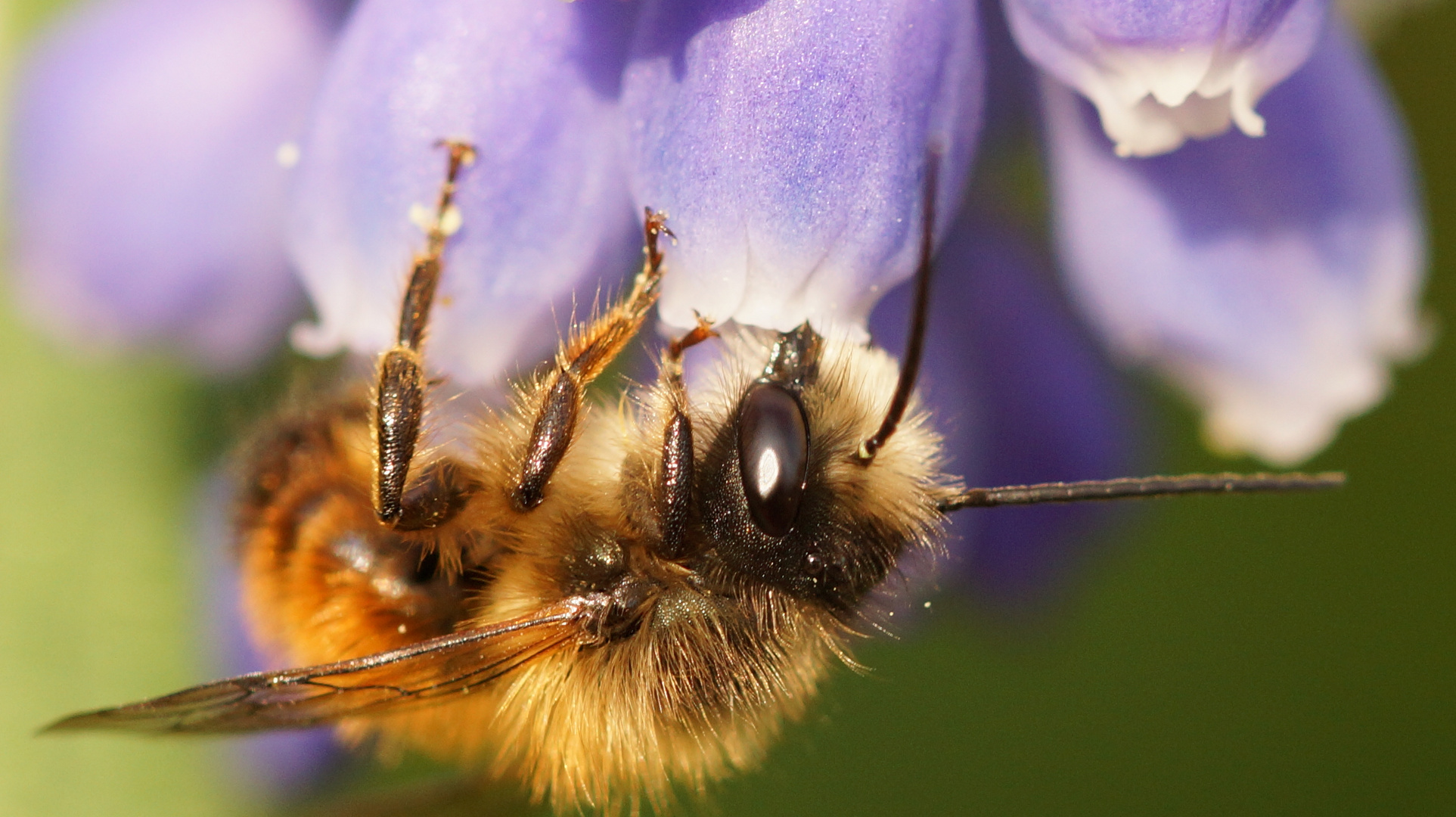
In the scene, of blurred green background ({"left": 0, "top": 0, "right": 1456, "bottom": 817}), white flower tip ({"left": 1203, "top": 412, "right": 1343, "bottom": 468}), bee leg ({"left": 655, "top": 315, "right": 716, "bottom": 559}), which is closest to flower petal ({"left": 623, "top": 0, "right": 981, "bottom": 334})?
bee leg ({"left": 655, "top": 315, "right": 716, "bottom": 559})

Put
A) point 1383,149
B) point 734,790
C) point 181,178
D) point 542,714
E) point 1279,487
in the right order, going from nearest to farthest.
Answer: point 1279,487, point 542,714, point 1383,149, point 181,178, point 734,790

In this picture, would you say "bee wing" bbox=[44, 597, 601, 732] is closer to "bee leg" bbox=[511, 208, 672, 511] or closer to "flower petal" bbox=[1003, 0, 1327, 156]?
"bee leg" bbox=[511, 208, 672, 511]

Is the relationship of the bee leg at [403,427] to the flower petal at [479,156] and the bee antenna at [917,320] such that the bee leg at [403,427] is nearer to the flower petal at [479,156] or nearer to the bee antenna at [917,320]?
the flower petal at [479,156]

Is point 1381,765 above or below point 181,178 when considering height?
below

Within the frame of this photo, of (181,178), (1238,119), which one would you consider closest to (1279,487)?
(1238,119)

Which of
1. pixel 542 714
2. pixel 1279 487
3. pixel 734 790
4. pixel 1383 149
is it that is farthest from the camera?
pixel 734 790

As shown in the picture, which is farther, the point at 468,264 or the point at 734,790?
the point at 734,790

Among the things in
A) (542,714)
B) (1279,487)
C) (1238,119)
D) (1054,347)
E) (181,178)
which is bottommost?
(1279,487)

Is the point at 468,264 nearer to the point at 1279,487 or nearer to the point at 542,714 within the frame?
the point at 542,714

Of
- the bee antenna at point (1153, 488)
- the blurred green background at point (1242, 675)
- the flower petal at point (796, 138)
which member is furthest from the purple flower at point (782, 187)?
the blurred green background at point (1242, 675)
